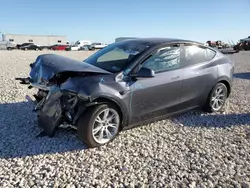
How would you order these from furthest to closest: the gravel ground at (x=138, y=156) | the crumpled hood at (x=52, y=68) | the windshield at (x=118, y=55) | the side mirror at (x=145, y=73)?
the windshield at (x=118, y=55)
the side mirror at (x=145, y=73)
the crumpled hood at (x=52, y=68)
the gravel ground at (x=138, y=156)

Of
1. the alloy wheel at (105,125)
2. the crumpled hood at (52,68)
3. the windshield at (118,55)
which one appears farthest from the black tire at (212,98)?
the crumpled hood at (52,68)

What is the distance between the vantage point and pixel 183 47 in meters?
4.34

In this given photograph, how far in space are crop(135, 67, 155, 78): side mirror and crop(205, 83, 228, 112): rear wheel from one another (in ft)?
6.14

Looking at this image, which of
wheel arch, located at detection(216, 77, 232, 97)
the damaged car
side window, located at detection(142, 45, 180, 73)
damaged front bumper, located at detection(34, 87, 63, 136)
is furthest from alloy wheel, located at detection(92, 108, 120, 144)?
wheel arch, located at detection(216, 77, 232, 97)

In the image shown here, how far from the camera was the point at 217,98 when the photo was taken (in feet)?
16.4

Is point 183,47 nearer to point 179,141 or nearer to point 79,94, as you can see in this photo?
point 179,141

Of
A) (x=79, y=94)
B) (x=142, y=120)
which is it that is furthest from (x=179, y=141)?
(x=79, y=94)

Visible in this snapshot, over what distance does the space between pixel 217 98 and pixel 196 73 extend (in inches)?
40.2

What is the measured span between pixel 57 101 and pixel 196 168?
211 centimetres

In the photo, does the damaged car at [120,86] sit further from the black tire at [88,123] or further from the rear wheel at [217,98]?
the rear wheel at [217,98]

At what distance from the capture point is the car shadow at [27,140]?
131 inches

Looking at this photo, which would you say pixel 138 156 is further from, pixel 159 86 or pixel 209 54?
pixel 209 54

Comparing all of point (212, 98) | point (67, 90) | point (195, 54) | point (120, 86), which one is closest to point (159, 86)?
point (120, 86)

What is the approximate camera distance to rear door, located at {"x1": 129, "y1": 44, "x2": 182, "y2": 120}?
3.67 m
